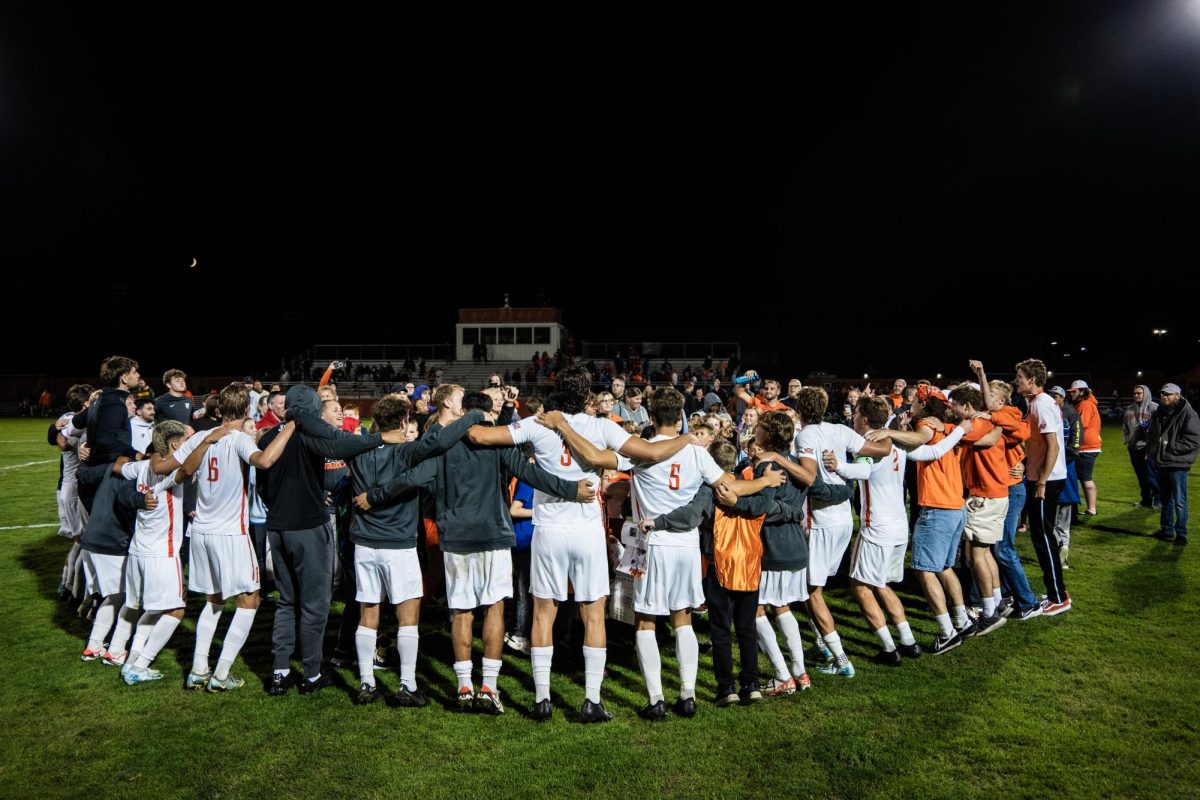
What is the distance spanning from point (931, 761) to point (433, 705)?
3343 mm

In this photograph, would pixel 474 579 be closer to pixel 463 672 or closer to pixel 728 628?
pixel 463 672

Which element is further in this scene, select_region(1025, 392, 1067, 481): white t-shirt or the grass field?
select_region(1025, 392, 1067, 481): white t-shirt

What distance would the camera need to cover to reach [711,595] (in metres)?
4.97

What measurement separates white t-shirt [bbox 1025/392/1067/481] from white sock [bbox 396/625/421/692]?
20.0 feet

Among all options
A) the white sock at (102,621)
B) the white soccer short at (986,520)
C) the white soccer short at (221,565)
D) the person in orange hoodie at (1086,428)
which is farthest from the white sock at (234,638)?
the person in orange hoodie at (1086,428)

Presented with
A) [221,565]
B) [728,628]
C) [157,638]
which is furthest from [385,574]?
[728,628]

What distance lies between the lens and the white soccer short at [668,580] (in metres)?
4.77

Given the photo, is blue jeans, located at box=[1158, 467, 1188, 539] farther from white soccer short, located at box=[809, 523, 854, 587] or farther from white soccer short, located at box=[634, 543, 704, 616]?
white soccer short, located at box=[634, 543, 704, 616]

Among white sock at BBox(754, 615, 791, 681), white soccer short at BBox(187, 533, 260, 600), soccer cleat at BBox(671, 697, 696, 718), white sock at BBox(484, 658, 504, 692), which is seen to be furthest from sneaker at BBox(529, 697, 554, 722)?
white soccer short at BBox(187, 533, 260, 600)

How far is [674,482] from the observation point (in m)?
4.74

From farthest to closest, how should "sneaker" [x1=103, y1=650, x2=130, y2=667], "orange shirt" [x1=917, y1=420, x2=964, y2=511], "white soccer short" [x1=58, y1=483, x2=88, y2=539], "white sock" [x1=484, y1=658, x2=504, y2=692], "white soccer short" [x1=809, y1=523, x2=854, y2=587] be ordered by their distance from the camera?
"white soccer short" [x1=58, y1=483, x2=88, y2=539]
"orange shirt" [x1=917, y1=420, x2=964, y2=511]
"sneaker" [x1=103, y1=650, x2=130, y2=667]
"white soccer short" [x1=809, y1=523, x2=854, y2=587]
"white sock" [x1=484, y1=658, x2=504, y2=692]

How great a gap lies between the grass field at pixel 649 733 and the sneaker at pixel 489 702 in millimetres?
67

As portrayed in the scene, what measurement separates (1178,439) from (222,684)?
39.1 ft

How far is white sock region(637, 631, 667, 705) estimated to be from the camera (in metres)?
4.82
